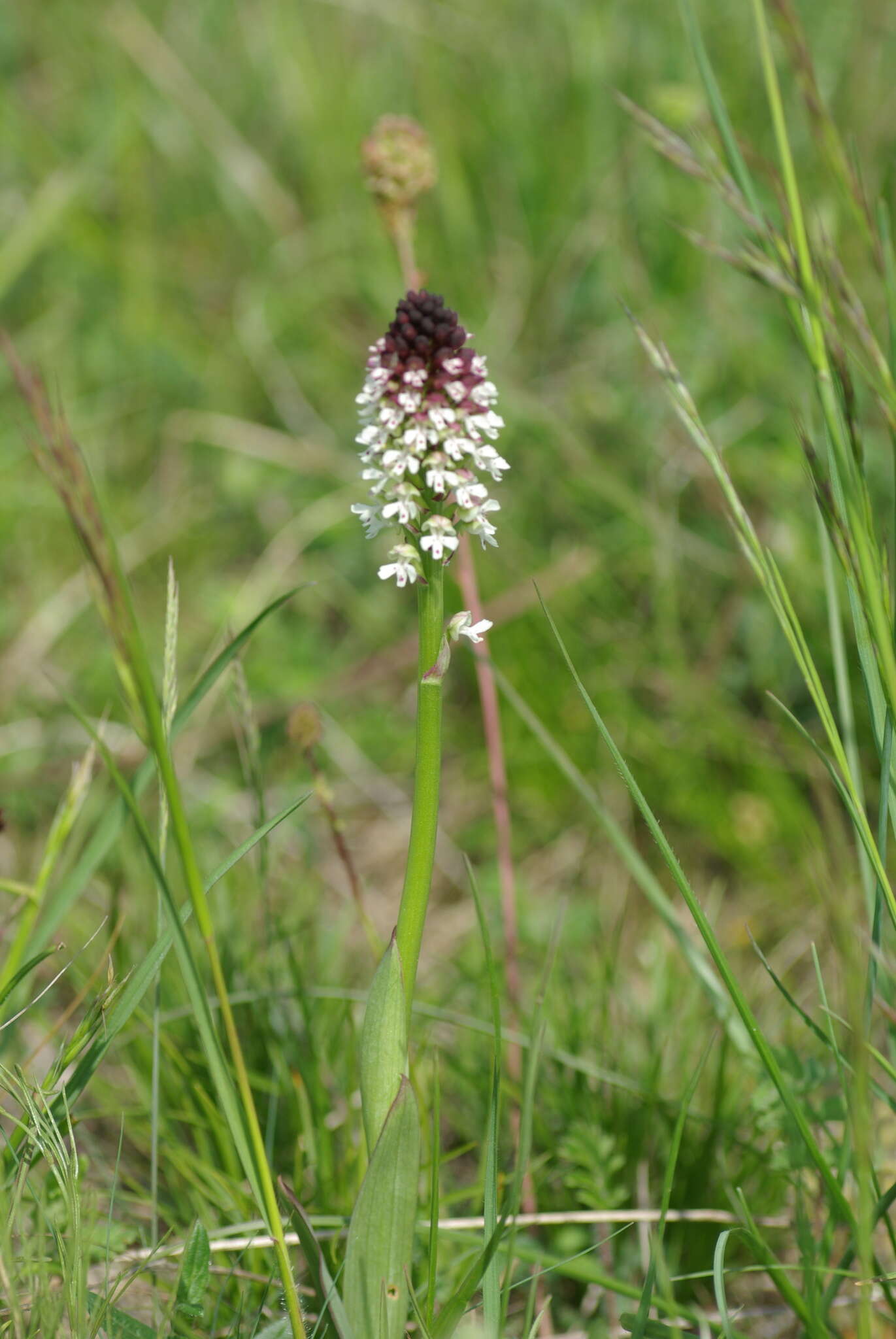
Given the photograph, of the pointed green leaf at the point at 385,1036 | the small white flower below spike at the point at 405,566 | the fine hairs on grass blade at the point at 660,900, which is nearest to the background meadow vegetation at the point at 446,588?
the fine hairs on grass blade at the point at 660,900

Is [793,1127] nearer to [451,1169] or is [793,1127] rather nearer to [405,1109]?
[405,1109]

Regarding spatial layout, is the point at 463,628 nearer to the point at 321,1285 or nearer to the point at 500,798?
the point at 321,1285

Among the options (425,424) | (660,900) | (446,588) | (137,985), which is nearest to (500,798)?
(660,900)

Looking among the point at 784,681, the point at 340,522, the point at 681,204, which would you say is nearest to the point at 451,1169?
the point at 784,681

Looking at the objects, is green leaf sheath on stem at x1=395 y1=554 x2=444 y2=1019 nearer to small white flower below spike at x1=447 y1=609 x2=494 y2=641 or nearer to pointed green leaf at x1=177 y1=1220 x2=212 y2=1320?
small white flower below spike at x1=447 y1=609 x2=494 y2=641

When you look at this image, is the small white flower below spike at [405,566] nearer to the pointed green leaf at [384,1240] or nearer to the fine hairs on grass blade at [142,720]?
the fine hairs on grass blade at [142,720]

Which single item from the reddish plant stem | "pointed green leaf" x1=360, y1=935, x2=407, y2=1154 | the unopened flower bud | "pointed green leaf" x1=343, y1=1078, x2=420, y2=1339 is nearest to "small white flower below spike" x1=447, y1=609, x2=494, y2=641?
"pointed green leaf" x1=360, y1=935, x2=407, y2=1154
